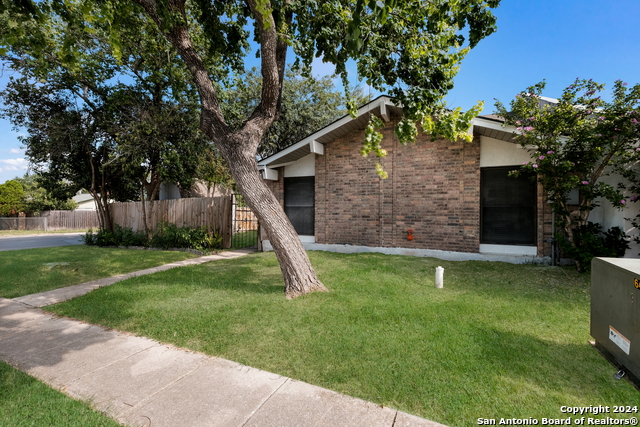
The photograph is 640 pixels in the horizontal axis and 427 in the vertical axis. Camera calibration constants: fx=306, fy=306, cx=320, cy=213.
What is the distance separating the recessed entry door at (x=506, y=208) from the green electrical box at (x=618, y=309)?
17.5 ft

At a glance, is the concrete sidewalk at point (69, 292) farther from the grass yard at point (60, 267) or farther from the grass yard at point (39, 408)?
the grass yard at point (39, 408)

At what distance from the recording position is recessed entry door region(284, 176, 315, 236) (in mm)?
10609

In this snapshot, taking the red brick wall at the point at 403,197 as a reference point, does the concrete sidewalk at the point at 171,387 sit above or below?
below

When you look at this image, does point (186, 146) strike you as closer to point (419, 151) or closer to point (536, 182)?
point (419, 151)

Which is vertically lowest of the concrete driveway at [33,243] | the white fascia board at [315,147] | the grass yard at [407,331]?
the concrete driveway at [33,243]

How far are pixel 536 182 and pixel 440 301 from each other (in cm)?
497

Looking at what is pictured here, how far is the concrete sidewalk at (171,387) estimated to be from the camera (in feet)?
7.62

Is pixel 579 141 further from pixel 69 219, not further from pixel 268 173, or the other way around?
pixel 69 219

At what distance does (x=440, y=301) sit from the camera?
491 centimetres

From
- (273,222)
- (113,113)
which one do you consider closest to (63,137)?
(113,113)

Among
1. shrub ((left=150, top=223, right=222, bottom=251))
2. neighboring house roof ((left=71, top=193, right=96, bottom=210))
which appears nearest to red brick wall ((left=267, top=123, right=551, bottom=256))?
shrub ((left=150, top=223, right=222, bottom=251))

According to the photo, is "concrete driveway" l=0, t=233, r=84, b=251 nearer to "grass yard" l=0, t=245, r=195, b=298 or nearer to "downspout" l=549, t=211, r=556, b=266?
"grass yard" l=0, t=245, r=195, b=298

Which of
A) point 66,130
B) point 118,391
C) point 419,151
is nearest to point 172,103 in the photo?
point 66,130

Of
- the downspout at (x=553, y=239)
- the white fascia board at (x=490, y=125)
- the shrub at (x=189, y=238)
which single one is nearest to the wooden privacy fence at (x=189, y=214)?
the shrub at (x=189, y=238)
